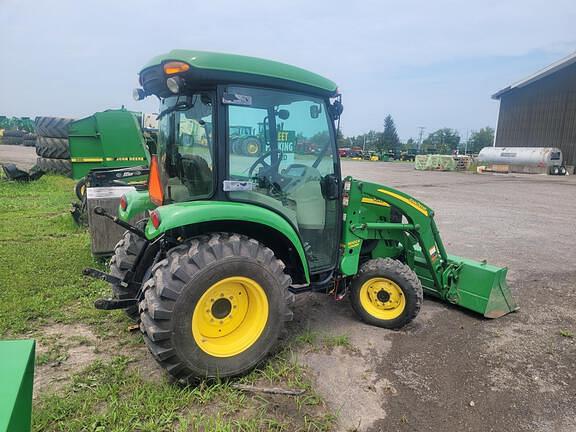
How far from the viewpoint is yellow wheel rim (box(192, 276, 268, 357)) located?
111 inches

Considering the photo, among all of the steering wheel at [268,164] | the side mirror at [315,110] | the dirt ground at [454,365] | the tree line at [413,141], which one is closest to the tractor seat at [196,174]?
the steering wheel at [268,164]

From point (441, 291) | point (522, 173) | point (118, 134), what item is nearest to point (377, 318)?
point (441, 291)

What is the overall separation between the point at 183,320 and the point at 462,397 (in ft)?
6.40

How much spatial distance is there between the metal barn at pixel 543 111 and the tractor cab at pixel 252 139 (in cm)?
3030

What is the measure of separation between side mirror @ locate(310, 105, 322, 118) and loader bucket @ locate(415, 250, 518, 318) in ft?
6.48

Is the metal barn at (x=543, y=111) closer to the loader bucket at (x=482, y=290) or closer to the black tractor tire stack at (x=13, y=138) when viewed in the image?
the loader bucket at (x=482, y=290)

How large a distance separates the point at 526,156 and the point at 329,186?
28001mm

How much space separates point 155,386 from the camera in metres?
2.80

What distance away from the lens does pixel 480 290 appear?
4.08m

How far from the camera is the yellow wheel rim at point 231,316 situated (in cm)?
281

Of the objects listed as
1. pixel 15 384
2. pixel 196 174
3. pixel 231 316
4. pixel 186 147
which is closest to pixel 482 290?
pixel 231 316

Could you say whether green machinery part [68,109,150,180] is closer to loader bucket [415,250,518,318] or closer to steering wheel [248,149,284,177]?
steering wheel [248,149,284,177]

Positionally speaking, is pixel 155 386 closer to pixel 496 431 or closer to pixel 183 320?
pixel 183 320

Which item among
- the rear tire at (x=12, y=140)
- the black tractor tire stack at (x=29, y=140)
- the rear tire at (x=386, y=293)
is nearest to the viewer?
the rear tire at (x=386, y=293)
